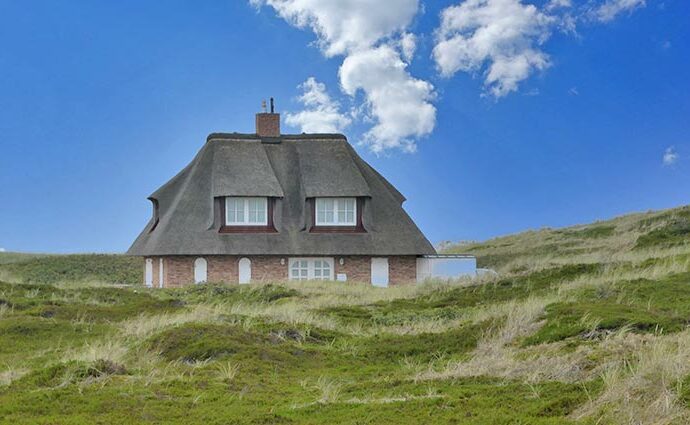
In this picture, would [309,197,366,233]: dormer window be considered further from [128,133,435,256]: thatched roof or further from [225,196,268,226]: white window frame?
[225,196,268,226]: white window frame

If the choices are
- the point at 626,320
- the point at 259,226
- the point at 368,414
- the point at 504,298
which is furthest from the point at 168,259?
the point at 368,414

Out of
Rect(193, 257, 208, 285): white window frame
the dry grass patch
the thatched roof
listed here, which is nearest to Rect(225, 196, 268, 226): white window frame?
the thatched roof

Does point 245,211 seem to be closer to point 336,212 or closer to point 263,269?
point 263,269

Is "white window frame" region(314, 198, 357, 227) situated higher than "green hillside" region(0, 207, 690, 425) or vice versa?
"white window frame" region(314, 198, 357, 227)

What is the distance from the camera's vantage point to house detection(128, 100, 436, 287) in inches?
1455

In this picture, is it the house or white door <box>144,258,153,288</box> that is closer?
the house

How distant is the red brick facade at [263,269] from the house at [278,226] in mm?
49

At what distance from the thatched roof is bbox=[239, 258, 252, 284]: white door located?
689 millimetres

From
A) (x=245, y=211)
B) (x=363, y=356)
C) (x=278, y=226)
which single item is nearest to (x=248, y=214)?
(x=245, y=211)

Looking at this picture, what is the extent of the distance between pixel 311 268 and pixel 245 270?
3261mm

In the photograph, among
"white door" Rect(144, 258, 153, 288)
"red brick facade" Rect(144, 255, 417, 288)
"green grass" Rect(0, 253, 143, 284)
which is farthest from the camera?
"green grass" Rect(0, 253, 143, 284)

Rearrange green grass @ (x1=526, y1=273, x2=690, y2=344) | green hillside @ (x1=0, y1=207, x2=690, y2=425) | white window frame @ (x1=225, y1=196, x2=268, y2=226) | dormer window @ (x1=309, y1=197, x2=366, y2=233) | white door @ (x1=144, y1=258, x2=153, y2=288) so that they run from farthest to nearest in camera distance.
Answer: white door @ (x1=144, y1=258, x2=153, y2=288)
dormer window @ (x1=309, y1=197, x2=366, y2=233)
white window frame @ (x1=225, y1=196, x2=268, y2=226)
green grass @ (x1=526, y1=273, x2=690, y2=344)
green hillside @ (x1=0, y1=207, x2=690, y2=425)

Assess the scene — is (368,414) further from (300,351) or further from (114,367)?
(300,351)

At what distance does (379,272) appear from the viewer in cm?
3812
